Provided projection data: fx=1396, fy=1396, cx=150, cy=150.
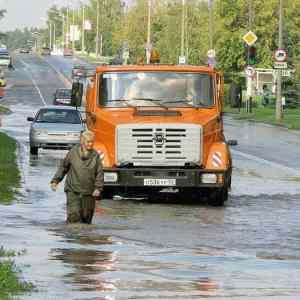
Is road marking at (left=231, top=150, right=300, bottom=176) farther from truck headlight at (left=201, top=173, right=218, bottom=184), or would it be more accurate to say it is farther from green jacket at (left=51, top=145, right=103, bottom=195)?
green jacket at (left=51, top=145, right=103, bottom=195)

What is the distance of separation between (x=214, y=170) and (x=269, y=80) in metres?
90.1

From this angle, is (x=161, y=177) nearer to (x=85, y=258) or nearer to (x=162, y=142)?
(x=162, y=142)

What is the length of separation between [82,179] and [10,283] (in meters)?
6.83

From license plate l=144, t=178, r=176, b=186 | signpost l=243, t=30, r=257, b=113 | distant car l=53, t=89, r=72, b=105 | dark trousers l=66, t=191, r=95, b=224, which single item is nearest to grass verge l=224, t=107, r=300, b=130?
signpost l=243, t=30, r=257, b=113

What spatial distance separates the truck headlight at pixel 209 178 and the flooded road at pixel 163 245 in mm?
509

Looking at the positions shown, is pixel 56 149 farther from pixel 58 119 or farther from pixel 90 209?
pixel 90 209

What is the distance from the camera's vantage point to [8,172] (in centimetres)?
3023

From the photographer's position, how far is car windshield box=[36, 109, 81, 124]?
1667 inches

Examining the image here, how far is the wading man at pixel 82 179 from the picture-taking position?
1923 cm

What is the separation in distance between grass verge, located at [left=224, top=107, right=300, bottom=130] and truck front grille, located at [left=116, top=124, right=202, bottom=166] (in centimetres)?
3775

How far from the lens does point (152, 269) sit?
1452 cm

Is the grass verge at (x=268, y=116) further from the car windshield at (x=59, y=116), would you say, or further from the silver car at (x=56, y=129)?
the silver car at (x=56, y=129)

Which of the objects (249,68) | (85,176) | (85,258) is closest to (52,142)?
(85,176)

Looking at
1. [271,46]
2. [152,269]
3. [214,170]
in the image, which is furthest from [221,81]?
[271,46]
